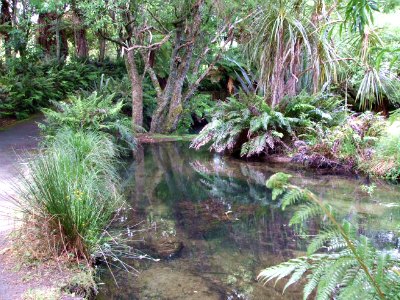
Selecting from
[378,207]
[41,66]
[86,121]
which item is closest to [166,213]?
[378,207]

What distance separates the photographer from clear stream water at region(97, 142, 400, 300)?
2.88 metres

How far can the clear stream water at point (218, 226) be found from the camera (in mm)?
2875

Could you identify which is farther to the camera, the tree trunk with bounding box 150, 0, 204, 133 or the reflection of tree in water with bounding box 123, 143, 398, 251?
the tree trunk with bounding box 150, 0, 204, 133

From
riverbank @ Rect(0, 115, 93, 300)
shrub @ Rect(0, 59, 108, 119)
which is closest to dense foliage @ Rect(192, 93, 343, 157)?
shrub @ Rect(0, 59, 108, 119)

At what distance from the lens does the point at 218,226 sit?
4.07m

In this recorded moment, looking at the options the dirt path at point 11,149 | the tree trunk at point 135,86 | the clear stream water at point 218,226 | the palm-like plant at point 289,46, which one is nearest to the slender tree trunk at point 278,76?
the palm-like plant at point 289,46

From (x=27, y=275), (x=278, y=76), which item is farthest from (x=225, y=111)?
(x=27, y=275)

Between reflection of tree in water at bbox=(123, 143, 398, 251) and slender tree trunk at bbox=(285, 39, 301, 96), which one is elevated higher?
slender tree trunk at bbox=(285, 39, 301, 96)

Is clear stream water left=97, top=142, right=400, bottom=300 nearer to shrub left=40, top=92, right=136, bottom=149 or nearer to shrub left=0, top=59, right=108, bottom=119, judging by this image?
shrub left=40, top=92, right=136, bottom=149

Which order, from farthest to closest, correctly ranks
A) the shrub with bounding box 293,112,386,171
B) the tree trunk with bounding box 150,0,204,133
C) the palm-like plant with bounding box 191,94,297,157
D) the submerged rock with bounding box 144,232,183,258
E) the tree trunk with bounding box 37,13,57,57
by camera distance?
the tree trunk with bounding box 37,13,57,57 < the tree trunk with bounding box 150,0,204,133 < the palm-like plant with bounding box 191,94,297,157 < the shrub with bounding box 293,112,386,171 < the submerged rock with bounding box 144,232,183,258

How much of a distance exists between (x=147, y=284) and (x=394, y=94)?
9.60 meters

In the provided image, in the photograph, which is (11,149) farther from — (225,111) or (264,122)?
(264,122)

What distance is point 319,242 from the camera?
1.37 m

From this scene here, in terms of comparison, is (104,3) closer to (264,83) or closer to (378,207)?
(264,83)
